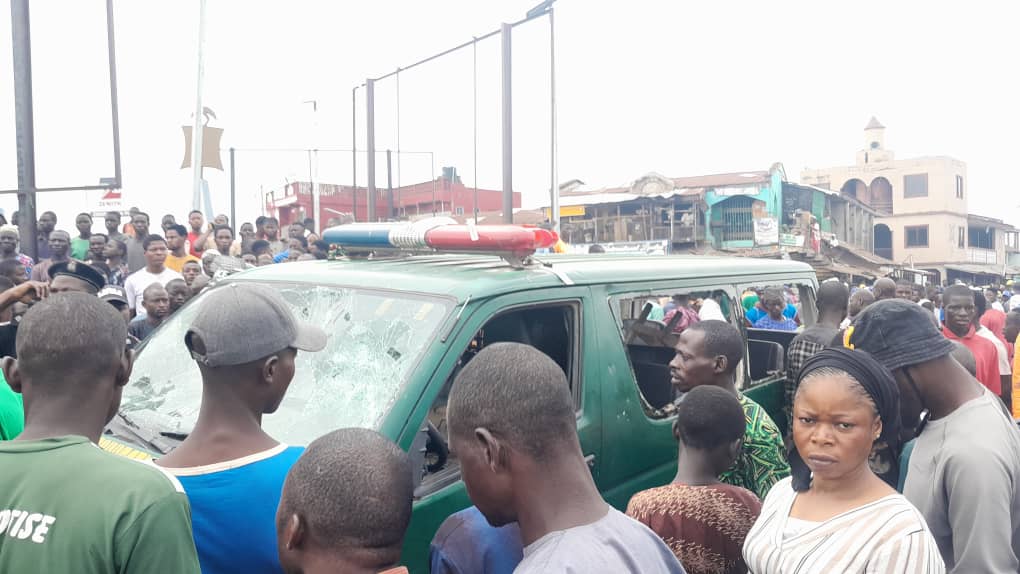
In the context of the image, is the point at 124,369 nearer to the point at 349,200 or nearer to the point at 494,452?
the point at 494,452

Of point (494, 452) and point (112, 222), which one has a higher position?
point (112, 222)

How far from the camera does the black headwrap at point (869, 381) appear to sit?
198 centimetres

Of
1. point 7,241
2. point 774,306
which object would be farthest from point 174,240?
point 774,306

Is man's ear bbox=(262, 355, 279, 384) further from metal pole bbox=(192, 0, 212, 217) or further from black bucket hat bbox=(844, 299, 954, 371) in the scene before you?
metal pole bbox=(192, 0, 212, 217)

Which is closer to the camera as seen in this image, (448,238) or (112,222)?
(448,238)

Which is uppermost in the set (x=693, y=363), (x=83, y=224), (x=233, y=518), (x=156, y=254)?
(x=83, y=224)

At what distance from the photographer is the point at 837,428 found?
77.4 inches

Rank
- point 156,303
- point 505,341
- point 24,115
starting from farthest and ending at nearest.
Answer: point 156,303 → point 24,115 → point 505,341

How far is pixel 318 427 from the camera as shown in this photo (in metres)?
2.69

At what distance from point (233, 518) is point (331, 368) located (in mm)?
1168

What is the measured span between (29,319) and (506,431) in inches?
45.0

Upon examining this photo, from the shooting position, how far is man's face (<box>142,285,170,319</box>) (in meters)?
5.67

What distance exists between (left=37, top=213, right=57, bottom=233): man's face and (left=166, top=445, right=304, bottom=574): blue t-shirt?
9130 millimetres

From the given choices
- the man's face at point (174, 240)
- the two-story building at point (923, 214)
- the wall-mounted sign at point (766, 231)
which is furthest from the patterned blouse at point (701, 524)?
the two-story building at point (923, 214)
